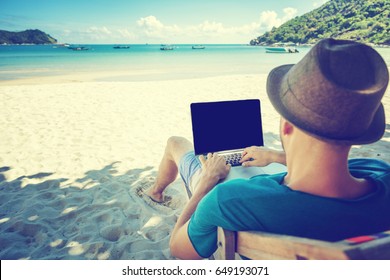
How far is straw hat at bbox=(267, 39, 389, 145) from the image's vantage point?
1236 mm

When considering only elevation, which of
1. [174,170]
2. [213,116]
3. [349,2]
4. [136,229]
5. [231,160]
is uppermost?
[349,2]

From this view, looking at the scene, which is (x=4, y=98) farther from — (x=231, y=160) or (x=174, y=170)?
(x=231, y=160)

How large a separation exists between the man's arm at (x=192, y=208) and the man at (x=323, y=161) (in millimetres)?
358

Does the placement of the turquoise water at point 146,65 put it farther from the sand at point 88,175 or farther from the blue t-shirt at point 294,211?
the blue t-shirt at point 294,211

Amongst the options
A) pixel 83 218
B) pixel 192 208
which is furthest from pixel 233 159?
pixel 83 218

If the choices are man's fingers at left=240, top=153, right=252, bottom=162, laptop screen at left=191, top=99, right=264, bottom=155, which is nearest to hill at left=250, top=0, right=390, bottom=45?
laptop screen at left=191, top=99, right=264, bottom=155

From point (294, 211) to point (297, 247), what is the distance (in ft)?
0.78

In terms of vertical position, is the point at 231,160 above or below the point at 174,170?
above

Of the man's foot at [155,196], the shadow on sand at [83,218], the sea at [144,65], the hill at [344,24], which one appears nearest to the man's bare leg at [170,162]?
the man's foot at [155,196]

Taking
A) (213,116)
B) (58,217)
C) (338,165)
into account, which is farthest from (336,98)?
(58,217)

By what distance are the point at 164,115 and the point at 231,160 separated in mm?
5880

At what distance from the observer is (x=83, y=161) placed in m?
5.20

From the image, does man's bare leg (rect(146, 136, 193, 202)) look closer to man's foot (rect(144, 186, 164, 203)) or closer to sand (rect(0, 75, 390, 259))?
man's foot (rect(144, 186, 164, 203))

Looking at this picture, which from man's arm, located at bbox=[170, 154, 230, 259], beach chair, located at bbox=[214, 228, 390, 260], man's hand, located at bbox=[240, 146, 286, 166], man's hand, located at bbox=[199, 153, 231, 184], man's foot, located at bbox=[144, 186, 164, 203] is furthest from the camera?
man's foot, located at bbox=[144, 186, 164, 203]
